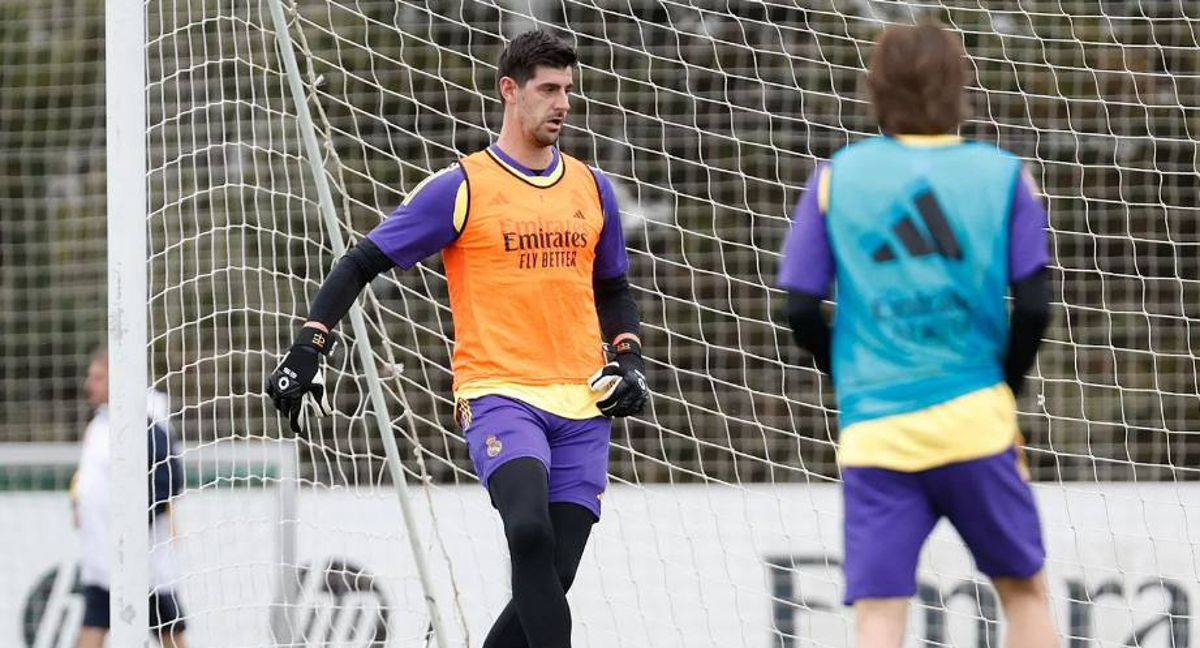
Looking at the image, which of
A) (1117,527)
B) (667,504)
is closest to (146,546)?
(667,504)

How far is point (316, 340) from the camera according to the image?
175 inches

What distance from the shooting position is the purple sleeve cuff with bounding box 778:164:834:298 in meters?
3.31

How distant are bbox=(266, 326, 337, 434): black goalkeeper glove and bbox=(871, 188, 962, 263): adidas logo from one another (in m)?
1.73

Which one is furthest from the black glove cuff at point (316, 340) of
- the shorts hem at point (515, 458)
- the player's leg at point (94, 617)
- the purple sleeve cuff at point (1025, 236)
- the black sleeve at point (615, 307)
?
the player's leg at point (94, 617)

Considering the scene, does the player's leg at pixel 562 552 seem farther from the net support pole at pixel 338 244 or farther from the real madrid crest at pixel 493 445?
the net support pole at pixel 338 244

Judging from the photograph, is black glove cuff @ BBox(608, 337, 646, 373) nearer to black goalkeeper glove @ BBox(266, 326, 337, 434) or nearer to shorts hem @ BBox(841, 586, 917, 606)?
black goalkeeper glove @ BBox(266, 326, 337, 434)

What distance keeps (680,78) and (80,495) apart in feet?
13.3

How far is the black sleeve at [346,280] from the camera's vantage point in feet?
14.8

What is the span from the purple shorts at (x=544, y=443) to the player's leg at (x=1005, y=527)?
1389 mm

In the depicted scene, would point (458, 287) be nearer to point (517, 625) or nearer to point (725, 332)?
point (517, 625)

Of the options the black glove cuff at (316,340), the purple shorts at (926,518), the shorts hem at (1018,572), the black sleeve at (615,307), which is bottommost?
the shorts hem at (1018,572)

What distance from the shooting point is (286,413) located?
446cm

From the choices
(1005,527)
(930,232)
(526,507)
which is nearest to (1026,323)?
(930,232)

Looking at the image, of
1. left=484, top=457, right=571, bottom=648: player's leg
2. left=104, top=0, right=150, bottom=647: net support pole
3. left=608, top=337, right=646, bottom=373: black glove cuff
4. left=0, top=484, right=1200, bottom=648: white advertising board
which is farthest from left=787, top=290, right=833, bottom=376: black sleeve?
left=0, top=484, right=1200, bottom=648: white advertising board
